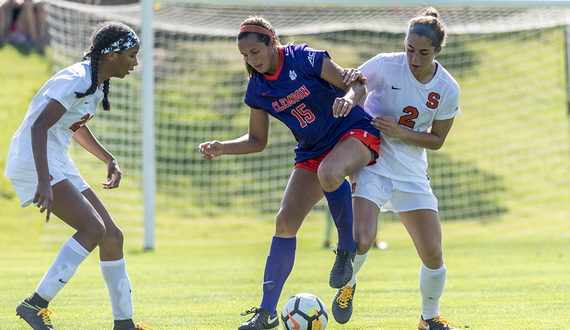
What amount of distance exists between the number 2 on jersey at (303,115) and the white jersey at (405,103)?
0.56 meters

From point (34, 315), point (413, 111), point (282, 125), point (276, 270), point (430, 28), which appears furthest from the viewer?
point (282, 125)

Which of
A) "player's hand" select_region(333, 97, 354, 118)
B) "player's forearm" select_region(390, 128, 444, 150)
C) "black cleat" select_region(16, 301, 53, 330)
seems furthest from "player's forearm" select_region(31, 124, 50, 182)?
"player's forearm" select_region(390, 128, 444, 150)

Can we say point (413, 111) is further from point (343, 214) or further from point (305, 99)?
point (343, 214)

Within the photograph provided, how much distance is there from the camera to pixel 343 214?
365 centimetres

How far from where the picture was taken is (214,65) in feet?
46.6

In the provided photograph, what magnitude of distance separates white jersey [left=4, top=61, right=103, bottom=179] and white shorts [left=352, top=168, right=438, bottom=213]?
73.4 inches

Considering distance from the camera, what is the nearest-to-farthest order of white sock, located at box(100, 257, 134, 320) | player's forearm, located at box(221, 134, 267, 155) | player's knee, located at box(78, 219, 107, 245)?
1. player's knee, located at box(78, 219, 107, 245)
2. white sock, located at box(100, 257, 134, 320)
3. player's forearm, located at box(221, 134, 267, 155)

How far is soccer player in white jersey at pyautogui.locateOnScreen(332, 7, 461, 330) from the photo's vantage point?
366cm

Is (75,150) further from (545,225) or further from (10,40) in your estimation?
(545,225)

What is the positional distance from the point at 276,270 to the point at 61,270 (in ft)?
4.41

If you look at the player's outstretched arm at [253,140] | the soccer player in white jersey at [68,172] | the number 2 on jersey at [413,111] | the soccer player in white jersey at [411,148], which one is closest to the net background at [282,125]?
the player's outstretched arm at [253,140]

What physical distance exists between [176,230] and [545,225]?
25.5ft

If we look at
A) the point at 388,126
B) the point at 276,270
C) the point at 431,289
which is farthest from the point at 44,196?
the point at 431,289

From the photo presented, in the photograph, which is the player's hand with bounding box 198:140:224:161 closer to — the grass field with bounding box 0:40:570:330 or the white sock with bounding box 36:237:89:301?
the white sock with bounding box 36:237:89:301
